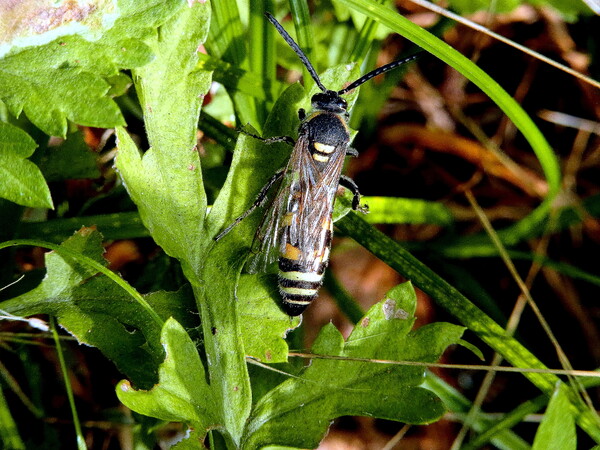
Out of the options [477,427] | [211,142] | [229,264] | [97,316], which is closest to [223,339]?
[229,264]

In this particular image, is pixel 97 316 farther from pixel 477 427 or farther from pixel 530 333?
pixel 530 333

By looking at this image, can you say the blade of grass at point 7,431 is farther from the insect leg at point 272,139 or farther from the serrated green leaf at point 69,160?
the insect leg at point 272,139

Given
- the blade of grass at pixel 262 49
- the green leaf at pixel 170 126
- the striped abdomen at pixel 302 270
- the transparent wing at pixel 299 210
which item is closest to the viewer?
the green leaf at pixel 170 126

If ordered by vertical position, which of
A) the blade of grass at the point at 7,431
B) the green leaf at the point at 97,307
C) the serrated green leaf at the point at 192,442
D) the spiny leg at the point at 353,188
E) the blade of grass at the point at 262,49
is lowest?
the blade of grass at the point at 7,431

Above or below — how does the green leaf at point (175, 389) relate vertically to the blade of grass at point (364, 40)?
below

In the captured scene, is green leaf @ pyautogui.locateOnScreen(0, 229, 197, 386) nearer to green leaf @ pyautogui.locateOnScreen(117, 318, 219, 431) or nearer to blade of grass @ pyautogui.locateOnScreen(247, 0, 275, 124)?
green leaf @ pyautogui.locateOnScreen(117, 318, 219, 431)

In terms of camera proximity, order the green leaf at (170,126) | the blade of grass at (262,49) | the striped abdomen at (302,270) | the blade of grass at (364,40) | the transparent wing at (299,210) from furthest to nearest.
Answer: the blade of grass at (364,40) → the blade of grass at (262,49) → the transparent wing at (299,210) → the striped abdomen at (302,270) → the green leaf at (170,126)

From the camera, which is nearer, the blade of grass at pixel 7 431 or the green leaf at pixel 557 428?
the green leaf at pixel 557 428

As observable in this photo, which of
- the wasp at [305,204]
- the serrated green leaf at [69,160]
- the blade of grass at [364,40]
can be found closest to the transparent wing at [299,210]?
the wasp at [305,204]
